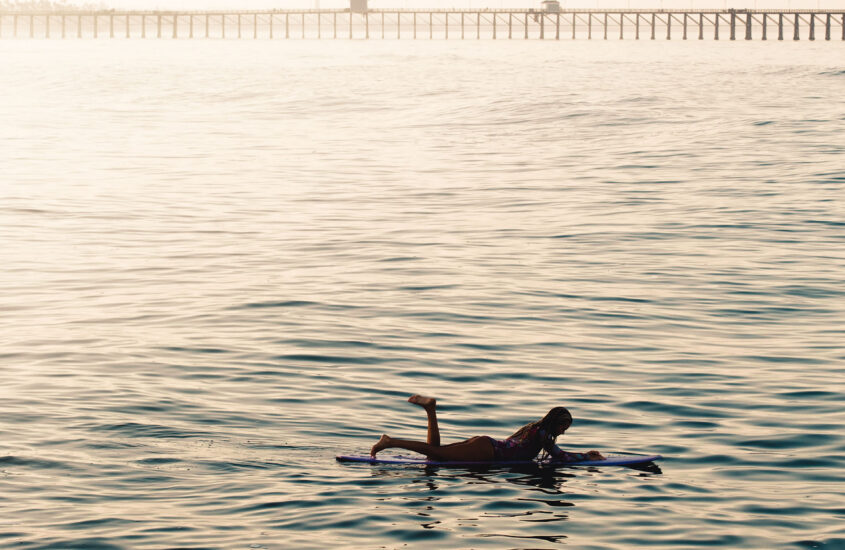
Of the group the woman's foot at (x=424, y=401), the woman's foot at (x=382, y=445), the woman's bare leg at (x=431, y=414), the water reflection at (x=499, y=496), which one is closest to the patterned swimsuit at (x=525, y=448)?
the water reflection at (x=499, y=496)

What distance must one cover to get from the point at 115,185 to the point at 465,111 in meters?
33.3

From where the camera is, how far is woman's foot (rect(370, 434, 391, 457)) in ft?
42.0

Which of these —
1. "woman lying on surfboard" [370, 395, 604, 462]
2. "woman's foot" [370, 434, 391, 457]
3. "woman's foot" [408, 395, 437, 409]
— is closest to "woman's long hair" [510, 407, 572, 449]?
"woman lying on surfboard" [370, 395, 604, 462]

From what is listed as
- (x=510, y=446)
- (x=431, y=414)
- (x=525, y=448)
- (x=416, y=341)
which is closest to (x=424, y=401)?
(x=431, y=414)

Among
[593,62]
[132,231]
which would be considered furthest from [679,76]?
[132,231]

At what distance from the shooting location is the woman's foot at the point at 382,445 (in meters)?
12.8

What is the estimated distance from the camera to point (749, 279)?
81.3 ft

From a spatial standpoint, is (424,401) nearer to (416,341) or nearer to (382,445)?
(382,445)

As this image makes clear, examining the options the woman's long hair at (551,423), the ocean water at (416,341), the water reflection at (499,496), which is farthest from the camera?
the woman's long hair at (551,423)

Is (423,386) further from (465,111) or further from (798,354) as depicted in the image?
(465,111)

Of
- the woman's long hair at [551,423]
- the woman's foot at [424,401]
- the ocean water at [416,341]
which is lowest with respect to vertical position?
the ocean water at [416,341]

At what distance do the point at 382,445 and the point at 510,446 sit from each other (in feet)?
4.69

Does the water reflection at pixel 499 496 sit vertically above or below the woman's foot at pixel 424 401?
below

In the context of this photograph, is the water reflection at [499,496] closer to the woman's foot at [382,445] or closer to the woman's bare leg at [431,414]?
the woman's foot at [382,445]
